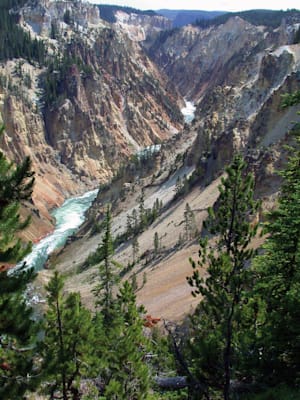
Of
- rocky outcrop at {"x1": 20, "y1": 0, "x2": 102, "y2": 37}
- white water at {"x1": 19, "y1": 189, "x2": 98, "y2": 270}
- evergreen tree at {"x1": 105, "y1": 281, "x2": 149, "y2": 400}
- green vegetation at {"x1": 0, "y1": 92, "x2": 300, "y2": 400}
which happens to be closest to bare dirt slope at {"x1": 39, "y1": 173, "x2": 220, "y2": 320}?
white water at {"x1": 19, "y1": 189, "x2": 98, "y2": 270}

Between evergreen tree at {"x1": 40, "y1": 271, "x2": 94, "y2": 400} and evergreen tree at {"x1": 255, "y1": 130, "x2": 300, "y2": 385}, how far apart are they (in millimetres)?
6723

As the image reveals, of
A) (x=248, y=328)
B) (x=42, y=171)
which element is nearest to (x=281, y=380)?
(x=248, y=328)

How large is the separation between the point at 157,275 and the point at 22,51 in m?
95.1

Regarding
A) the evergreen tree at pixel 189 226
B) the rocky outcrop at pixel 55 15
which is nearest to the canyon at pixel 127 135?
the rocky outcrop at pixel 55 15

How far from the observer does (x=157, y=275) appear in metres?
48.5

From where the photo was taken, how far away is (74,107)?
382 feet

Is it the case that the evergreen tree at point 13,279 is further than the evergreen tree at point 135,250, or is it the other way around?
the evergreen tree at point 135,250

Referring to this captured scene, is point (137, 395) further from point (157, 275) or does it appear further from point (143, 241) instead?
point (143, 241)

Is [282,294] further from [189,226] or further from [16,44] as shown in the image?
[16,44]

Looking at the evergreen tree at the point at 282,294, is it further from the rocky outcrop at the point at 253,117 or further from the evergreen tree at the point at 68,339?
the rocky outcrop at the point at 253,117

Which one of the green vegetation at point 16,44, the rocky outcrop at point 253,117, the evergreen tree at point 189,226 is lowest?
the evergreen tree at point 189,226

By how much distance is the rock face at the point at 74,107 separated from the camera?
103 metres

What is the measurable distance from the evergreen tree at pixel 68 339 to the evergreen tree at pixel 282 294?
22.1 feet

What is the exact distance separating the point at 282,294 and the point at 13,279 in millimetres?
7426
